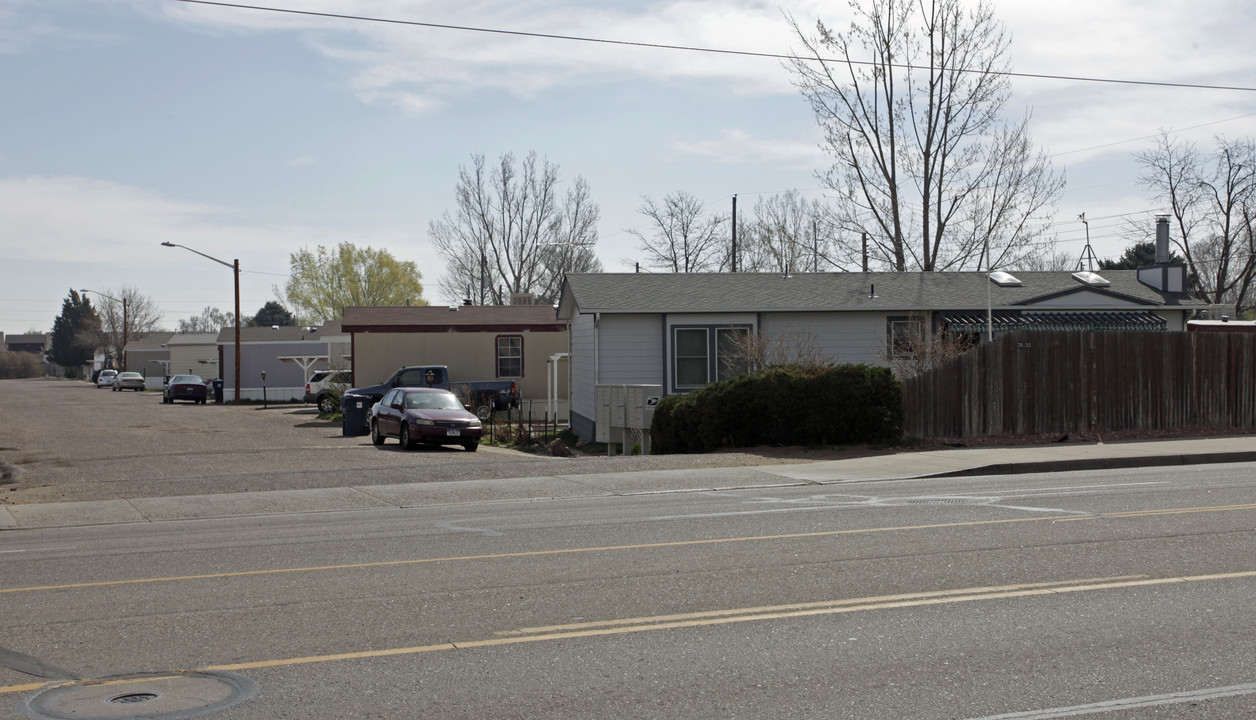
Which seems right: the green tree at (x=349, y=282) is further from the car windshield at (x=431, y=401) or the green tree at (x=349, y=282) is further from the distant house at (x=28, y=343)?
the distant house at (x=28, y=343)

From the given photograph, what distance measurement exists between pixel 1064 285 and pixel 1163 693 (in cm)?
2683

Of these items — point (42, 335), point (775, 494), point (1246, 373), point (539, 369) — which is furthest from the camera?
point (42, 335)

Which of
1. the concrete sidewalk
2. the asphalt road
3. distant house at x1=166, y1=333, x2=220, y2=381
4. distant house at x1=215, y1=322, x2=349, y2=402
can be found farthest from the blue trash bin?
distant house at x1=166, y1=333, x2=220, y2=381

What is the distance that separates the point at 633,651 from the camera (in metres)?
5.99

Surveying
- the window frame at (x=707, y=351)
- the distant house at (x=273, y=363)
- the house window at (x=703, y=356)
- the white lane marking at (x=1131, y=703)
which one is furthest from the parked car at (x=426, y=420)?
the distant house at (x=273, y=363)

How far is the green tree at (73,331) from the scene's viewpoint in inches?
4953

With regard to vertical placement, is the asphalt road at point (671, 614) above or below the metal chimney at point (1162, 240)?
below

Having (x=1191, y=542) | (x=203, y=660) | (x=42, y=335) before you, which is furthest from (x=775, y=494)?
(x=42, y=335)

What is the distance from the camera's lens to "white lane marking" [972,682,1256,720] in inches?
190

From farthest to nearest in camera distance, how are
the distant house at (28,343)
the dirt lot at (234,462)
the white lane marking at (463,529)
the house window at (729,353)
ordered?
the distant house at (28,343) → the house window at (729,353) → the dirt lot at (234,462) → the white lane marking at (463,529)

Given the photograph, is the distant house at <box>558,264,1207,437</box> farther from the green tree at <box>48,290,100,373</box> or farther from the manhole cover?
the green tree at <box>48,290,100,373</box>

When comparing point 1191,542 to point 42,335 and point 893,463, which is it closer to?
point 893,463

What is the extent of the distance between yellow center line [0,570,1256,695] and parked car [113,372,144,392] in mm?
78611

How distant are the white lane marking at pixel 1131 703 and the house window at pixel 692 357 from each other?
21.4m
